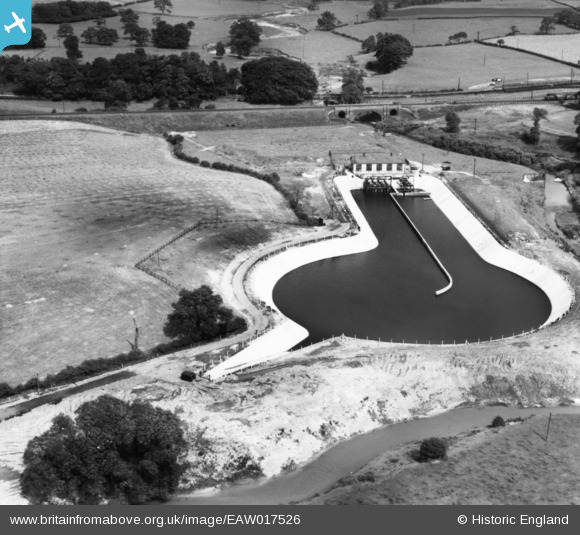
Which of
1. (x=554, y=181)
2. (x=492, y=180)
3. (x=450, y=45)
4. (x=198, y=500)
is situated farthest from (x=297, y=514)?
(x=450, y=45)

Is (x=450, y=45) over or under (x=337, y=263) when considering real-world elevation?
over

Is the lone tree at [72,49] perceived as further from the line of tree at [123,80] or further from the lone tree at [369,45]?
the lone tree at [369,45]

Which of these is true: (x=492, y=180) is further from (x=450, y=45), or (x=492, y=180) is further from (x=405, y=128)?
(x=450, y=45)

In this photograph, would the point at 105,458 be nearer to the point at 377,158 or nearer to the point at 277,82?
the point at 377,158

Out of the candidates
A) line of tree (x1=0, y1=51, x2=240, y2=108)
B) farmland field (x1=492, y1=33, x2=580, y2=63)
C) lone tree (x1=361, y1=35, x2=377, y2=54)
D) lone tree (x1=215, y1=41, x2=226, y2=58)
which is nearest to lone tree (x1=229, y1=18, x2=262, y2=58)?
lone tree (x1=215, y1=41, x2=226, y2=58)

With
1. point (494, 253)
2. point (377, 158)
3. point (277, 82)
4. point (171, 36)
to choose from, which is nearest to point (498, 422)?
point (494, 253)

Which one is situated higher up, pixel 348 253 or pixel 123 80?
pixel 123 80

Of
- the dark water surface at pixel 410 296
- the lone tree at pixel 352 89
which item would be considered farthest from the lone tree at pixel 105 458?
the lone tree at pixel 352 89
